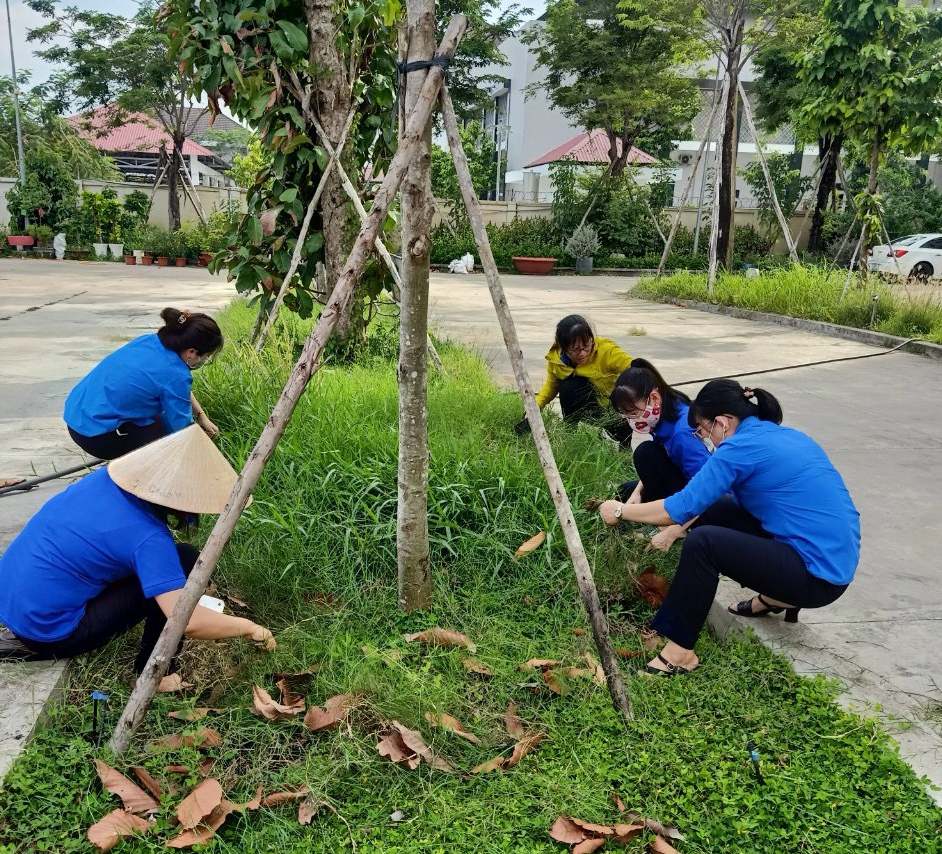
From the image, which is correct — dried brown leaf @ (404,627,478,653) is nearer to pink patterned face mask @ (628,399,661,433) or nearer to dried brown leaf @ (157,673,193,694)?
dried brown leaf @ (157,673,193,694)

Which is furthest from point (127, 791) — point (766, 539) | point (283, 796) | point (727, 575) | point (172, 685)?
point (766, 539)

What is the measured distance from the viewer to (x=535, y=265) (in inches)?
880

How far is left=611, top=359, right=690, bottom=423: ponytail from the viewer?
352cm

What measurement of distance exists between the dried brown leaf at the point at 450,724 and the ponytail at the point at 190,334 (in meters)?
2.14

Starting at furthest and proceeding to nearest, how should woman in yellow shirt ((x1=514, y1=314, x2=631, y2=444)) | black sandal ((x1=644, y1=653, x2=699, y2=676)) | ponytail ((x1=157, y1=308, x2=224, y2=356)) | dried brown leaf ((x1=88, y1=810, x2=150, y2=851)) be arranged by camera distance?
woman in yellow shirt ((x1=514, y1=314, x2=631, y2=444)) < ponytail ((x1=157, y1=308, x2=224, y2=356)) < black sandal ((x1=644, y1=653, x2=699, y2=676)) < dried brown leaf ((x1=88, y1=810, x2=150, y2=851))

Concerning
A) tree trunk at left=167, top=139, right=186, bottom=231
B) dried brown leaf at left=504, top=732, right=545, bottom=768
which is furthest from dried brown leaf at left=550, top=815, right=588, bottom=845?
tree trunk at left=167, top=139, right=186, bottom=231

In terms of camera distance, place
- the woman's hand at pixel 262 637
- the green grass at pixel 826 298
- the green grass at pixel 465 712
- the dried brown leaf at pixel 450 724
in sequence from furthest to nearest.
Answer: the green grass at pixel 826 298 → the woman's hand at pixel 262 637 → the dried brown leaf at pixel 450 724 → the green grass at pixel 465 712

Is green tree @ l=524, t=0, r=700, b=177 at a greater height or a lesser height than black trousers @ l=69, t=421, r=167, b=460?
greater

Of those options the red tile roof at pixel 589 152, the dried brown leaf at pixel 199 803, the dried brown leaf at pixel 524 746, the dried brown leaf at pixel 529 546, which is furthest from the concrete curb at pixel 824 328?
the red tile roof at pixel 589 152

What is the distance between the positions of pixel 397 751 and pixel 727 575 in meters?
1.26

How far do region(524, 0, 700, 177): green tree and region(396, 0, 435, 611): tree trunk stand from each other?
68.0 ft

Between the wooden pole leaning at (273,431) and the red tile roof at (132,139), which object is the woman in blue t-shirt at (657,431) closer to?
the wooden pole leaning at (273,431)

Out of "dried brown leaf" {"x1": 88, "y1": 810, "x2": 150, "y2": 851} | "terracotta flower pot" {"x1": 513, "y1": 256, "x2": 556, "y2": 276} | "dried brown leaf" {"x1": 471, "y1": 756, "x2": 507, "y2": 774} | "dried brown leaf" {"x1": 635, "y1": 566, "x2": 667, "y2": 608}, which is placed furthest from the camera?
"terracotta flower pot" {"x1": 513, "y1": 256, "x2": 556, "y2": 276}

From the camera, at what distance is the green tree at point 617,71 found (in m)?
22.8
